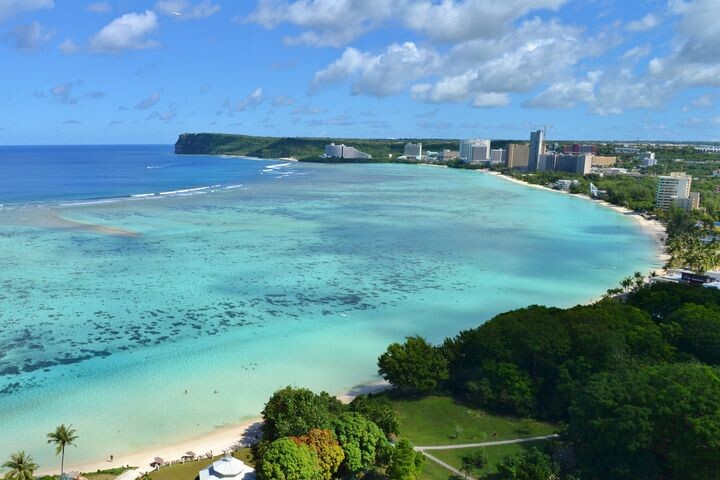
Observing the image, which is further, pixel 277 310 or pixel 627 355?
pixel 277 310

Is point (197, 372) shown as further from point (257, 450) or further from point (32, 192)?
point (32, 192)

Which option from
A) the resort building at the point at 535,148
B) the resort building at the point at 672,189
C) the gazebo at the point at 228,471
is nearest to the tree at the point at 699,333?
the gazebo at the point at 228,471

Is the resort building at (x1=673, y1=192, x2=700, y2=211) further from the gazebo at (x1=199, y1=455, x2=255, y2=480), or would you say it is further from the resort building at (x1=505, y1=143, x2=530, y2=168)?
the resort building at (x1=505, y1=143, x2=530, y2=168)

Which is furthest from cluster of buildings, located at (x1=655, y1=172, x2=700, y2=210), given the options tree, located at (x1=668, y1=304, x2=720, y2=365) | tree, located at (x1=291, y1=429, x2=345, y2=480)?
tree, located at (x1=291, y1=429, x2=345, y2=480)

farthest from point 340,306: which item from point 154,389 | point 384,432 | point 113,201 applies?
point 113,201

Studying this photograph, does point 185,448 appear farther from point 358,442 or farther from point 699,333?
point 699,333

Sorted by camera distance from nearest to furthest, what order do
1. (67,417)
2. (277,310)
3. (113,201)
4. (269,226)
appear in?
(67,417), (277,310), (269,226), (113,201)

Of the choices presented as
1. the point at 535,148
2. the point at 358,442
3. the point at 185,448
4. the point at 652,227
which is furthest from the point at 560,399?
the point at 535,148

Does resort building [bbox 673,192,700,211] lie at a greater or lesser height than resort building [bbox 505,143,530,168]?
lesser
